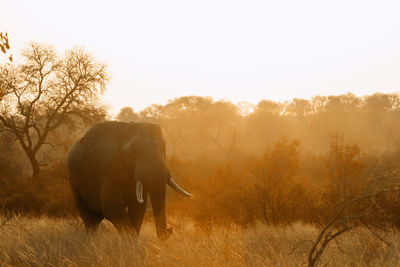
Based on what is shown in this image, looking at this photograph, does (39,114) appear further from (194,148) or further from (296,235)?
(194,148)

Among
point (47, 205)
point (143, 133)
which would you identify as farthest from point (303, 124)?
point (143, 133)

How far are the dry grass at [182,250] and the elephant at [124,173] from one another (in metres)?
0.53

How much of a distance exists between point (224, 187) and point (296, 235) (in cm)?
350

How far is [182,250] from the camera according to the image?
5980mm

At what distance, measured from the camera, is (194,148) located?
174ft

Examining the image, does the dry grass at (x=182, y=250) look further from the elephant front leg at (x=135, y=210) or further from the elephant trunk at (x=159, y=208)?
the elephant front leg at (x=135, y=210)

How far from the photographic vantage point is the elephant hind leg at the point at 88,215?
8.70 metres

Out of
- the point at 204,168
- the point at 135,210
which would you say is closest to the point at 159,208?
the point at 135,210

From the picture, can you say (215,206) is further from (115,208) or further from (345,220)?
(345,220)

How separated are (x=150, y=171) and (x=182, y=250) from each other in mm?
1744

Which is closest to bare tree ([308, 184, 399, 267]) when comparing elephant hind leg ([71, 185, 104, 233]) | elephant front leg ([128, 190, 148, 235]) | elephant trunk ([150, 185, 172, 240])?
elephant trunk ([150, 185, 172, 240])

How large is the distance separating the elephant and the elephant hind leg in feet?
Answer: 0.29

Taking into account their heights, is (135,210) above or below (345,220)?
below

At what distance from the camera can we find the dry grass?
5.68 metres
